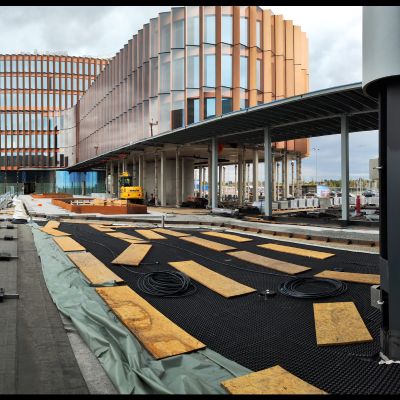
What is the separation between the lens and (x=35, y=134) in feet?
304

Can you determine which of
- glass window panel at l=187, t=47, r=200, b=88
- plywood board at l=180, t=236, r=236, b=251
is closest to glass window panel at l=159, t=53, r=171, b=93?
glass window panel at l=187, t=47, r=200, b=88

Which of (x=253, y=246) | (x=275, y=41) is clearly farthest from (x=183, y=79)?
(x=253, y=246)

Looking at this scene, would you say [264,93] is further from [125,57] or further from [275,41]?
[125,57]

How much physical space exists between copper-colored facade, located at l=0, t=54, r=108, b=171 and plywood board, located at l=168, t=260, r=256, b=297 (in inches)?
3545

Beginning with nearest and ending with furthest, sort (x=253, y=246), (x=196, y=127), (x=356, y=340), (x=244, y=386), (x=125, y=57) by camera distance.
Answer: (x=244, y=386)
(x=356, y=340)
(x=253, y=246)
(x=196, y=127)
(x=125, y=57)

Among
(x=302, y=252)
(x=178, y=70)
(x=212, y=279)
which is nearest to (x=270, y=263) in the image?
(x=302, y=252)

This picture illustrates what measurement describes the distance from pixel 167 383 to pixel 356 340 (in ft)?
8.38

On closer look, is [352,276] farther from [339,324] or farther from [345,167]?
[345,167]

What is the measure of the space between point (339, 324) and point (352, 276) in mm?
2820

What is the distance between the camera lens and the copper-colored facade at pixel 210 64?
3328cm

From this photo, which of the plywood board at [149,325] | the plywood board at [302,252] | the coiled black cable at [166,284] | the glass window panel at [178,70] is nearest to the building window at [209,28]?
the glass window panel at [178,70]

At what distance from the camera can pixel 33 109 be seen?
3652 inches

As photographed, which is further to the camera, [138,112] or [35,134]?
[35,134]

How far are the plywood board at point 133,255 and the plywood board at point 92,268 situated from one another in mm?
580
